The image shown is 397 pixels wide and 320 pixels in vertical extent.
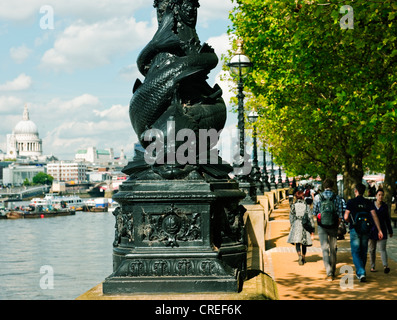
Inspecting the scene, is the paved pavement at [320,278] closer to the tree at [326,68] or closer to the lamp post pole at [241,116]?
the lamp post pole at [241,116]

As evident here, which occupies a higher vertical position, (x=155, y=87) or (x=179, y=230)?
(x=155, y=87)

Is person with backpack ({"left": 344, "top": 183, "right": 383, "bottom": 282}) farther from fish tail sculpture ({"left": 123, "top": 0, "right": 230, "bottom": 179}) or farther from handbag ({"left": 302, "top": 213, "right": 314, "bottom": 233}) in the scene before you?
fish tail sculpture ({"left": 123, "top": 0, "right": 230, "bottom": 179})

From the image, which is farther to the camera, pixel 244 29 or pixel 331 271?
pixel 244 29

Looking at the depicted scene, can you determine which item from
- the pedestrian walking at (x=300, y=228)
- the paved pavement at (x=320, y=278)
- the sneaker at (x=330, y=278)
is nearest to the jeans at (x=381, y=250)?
the paved pavement at (x=320, y=278)

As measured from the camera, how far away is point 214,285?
534 cm

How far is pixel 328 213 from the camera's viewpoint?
1223 centimetres

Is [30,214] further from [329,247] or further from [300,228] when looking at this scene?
[329,247]

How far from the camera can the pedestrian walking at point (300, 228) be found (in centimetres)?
1476

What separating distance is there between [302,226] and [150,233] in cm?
1016

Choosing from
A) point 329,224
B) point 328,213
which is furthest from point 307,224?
point 328,213

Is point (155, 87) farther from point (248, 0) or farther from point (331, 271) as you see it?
point (248, 0)

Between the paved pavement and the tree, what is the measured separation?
3.17 meters

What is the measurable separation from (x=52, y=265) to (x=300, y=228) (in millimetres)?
29952
